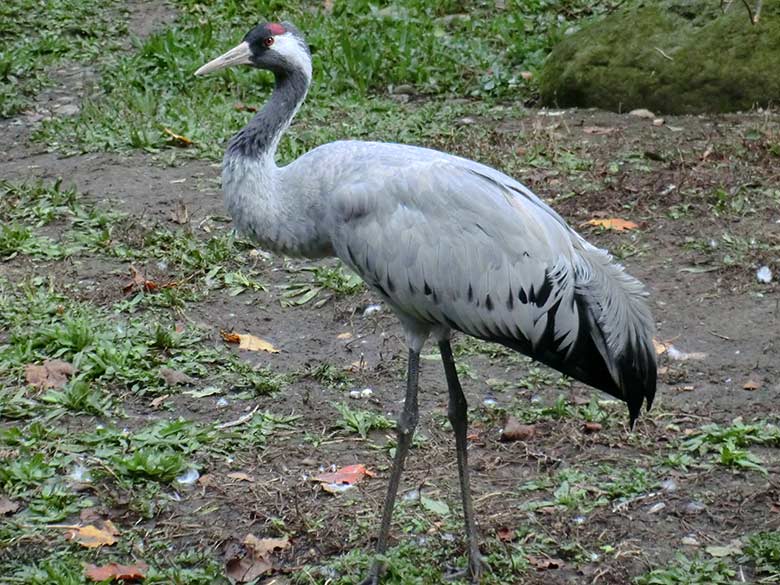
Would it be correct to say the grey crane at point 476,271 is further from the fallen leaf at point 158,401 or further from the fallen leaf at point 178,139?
the fallen leaf at point 178,139

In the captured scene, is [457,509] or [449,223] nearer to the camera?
[449,223]

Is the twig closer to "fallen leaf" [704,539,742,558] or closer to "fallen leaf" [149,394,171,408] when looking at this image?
"fallen leaf" [149,394,171,408]

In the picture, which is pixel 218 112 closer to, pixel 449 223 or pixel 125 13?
pixel 125 13

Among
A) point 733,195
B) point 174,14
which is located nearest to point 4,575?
point 733,195

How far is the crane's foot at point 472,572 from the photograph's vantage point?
4.50 m

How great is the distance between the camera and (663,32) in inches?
369

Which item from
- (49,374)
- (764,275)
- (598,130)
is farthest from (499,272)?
(598,130)

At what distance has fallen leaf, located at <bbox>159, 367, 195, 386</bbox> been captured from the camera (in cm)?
588

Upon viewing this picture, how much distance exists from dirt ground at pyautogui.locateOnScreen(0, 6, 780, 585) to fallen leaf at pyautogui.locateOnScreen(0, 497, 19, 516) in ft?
1.84

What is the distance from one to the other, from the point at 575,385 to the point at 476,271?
1.54 m

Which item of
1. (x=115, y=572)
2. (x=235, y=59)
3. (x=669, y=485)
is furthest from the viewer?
(x=235, y=59)

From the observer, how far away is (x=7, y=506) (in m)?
4.86

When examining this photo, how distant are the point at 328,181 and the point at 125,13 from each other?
7.88m

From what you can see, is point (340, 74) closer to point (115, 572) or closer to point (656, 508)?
point (656, 508)
